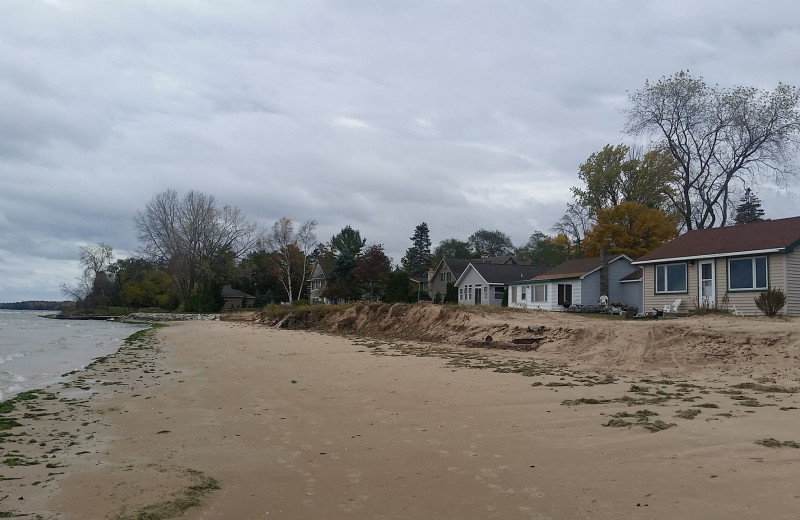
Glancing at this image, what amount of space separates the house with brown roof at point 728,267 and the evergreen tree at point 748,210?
18416 mm

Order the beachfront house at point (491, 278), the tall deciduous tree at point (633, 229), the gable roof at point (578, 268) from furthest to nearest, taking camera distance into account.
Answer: the beachfront house at point (491, 278)
the tall deciduous tree at point (633, 229)
the gable roof at point (578, 268)

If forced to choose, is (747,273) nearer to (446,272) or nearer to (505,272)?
(505,272)

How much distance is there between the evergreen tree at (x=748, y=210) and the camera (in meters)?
41.7

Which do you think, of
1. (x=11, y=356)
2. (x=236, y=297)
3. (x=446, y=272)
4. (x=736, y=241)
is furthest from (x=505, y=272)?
(x=236, y=297)

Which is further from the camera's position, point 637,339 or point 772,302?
point 772,302

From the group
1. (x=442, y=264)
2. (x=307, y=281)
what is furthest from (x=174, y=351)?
(x=307, y=281)

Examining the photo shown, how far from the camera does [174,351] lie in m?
20.7

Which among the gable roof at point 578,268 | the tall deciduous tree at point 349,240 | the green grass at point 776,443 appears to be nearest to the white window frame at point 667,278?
the gable roof at point 578,268

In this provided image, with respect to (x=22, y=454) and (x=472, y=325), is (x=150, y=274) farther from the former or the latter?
(x=22, y=454)

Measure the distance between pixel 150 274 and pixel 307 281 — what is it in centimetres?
2238

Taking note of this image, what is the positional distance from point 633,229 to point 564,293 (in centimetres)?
1025

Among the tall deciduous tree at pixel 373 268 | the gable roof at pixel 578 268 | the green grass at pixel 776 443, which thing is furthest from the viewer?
the tall deciduous tree at pixel 373 268

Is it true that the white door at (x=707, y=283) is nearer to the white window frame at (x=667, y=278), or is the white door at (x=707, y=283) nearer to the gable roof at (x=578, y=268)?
the white window frame at (x=667, y=278)

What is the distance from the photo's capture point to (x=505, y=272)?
47625 millimetres
